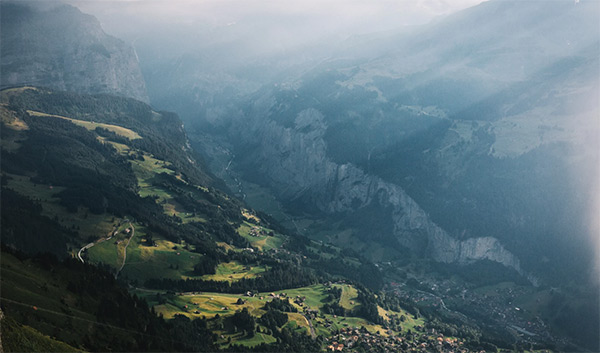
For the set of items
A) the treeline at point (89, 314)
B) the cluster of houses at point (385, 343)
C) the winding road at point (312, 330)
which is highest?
the treeline at point (89, 314)

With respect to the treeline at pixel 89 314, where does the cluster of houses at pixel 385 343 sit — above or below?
below

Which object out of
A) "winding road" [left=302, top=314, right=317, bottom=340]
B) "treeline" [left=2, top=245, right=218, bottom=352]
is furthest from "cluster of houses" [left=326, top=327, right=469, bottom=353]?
"treeline" [left=2, top=245, right=218, bottom=352]

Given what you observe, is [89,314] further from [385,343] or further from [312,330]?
[385,343]

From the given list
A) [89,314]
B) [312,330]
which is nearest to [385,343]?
[312,330]

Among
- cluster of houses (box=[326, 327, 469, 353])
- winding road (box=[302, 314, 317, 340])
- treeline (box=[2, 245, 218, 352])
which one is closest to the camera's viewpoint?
treeline (box=[2, 245, 218, 352])

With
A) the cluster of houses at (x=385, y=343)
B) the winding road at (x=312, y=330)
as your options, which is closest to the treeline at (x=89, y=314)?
the winding road at (x=312, y=330)

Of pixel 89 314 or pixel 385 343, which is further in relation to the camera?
pixel 385 343

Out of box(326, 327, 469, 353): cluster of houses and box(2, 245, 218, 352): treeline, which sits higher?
box(2, 245, 218, 352): treeline

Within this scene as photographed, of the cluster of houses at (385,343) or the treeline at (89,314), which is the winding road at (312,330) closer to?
the cluster of houses at (385,343)

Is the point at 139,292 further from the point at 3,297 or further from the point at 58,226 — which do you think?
the point at 3,297

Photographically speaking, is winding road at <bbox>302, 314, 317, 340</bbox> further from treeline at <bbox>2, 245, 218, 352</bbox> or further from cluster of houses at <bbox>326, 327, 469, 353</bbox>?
treeline at <bbox>2, 245, 218, 352</bbox>

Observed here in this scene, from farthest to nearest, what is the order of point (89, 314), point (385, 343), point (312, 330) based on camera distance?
1. point (385, 343)
2. point (312, 330)
3. point (89, 314)
